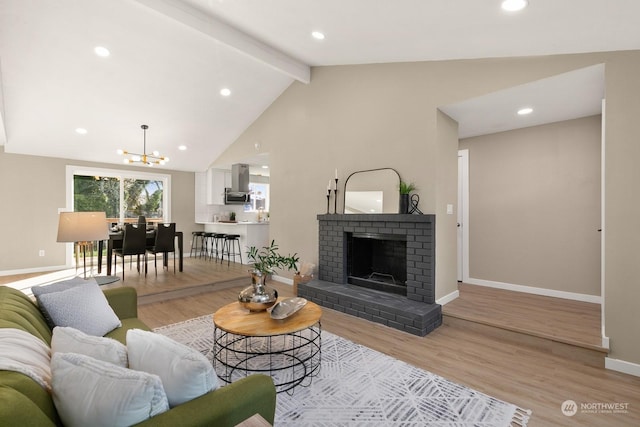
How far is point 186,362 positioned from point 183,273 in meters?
5.02

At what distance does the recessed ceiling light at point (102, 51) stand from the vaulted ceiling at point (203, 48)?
0.16ft

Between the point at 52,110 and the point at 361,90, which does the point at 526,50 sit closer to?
the point at 361,90

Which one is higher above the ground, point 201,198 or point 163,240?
point 201,198

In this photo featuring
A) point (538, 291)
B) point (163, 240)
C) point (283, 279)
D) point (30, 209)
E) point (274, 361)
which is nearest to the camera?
point (274, 361)

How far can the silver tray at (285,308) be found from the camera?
7.66 feet

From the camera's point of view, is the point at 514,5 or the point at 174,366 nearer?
the point at 174,366

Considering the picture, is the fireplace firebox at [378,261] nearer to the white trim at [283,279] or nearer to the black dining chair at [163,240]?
the white trim at [283,279]

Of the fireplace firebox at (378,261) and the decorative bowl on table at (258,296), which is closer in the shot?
the decorative bowl on table at (258,296)

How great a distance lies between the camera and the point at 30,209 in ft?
19.2

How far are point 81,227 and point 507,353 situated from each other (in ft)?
14.3

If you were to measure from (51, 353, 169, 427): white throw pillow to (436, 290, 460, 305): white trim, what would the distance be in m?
3.27

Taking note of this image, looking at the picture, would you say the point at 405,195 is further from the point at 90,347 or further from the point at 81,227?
the point at 81,227

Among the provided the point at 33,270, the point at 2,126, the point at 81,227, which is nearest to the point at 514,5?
the point at 81,227

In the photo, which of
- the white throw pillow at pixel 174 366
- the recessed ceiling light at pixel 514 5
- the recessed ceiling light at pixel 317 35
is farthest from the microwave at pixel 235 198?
the white throw pillow at pixel 174 366
